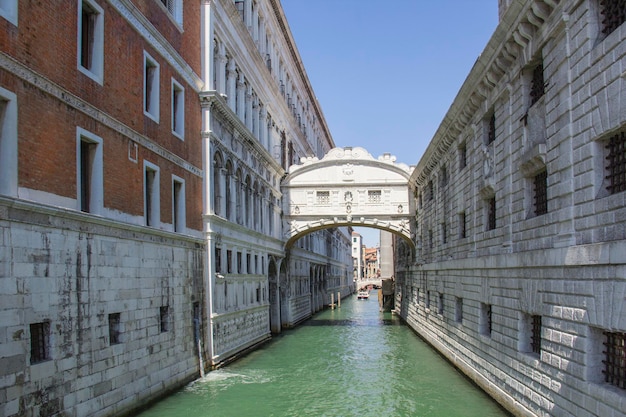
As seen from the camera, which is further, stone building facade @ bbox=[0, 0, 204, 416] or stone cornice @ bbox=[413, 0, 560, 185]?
stone cornice @ bbox=[413, 0, 560, 185]

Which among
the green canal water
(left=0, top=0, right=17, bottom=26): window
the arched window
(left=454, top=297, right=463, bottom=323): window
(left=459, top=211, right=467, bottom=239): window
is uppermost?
(left=0, top=0, right=17, bottom=26): window

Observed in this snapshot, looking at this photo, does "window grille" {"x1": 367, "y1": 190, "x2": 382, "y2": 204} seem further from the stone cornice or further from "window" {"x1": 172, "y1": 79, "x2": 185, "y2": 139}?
"window" {"x1": 172, "y1": 79, "x2": 185, "y2": 139}

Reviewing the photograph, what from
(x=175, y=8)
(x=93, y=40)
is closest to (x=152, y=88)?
(x=93, y=40)

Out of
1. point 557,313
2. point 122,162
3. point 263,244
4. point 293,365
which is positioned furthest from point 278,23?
point 557,313

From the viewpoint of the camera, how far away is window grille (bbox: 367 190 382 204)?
1180 inches

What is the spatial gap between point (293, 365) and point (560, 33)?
1326cm

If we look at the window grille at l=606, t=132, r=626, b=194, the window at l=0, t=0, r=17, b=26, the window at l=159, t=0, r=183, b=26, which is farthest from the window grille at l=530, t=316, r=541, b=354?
the window at l=159, t=0, r=183, b=26

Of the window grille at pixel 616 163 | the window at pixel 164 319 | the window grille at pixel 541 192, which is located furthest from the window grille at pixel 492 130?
the window at pixel 164 319

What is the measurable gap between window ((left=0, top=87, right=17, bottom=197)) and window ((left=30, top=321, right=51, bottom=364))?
2104 millimetres

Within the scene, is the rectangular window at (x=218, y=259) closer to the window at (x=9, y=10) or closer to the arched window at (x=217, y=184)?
the arched window at (x=217, y=184)

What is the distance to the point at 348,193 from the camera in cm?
2992

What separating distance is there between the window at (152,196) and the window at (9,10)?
5.59 metres

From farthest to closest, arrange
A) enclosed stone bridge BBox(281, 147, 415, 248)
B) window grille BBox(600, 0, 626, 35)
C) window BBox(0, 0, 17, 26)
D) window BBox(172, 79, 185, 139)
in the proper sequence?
enclosed stone bridge BBox(281, 147, 415, 248) < window BBox(172, 79, 185, 139) < window BBox(0, 0, 17, 26) < window grille BBox(600, 0, 626, 35)

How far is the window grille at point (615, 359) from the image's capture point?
26.5 feet
